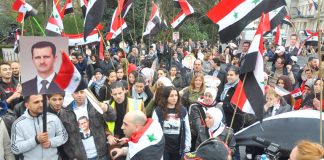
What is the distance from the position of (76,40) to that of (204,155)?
7.60m

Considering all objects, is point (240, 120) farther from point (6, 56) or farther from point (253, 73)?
point (6, 56)

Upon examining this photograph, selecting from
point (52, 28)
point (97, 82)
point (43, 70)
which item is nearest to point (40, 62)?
point (43, 70)

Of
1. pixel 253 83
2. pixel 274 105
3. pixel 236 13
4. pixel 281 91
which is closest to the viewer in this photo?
pixel 253 83

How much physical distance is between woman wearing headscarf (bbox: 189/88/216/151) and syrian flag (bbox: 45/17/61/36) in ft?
14.5

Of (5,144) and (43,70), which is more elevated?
(43,70)

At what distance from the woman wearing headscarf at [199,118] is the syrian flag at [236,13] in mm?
1129

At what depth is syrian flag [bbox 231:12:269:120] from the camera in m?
3.78

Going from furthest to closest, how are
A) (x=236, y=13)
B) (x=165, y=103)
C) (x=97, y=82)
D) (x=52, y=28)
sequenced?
(x=52, y=28)
(x=97, y=82)
(x=165, y=103)
(x=236, y=13)

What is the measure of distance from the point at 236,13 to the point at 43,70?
7.01 feet

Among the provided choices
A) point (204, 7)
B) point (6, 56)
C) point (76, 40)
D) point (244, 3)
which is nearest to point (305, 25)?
point (204, 7)

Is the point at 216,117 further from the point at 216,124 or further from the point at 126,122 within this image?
the point at 126,122

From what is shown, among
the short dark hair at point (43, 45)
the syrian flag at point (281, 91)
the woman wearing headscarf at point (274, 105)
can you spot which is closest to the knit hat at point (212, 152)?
the short dark hair at point (43, 45)

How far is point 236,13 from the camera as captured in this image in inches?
161

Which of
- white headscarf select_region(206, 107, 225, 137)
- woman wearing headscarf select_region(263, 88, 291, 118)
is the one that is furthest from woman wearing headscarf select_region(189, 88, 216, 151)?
woman wearing headscarf select_region(263, 88, 291, 118)
